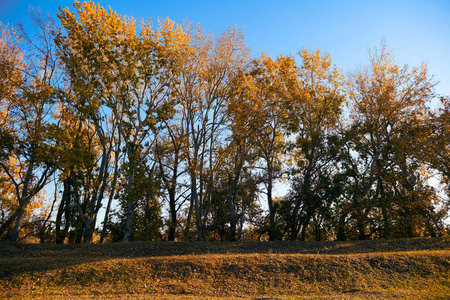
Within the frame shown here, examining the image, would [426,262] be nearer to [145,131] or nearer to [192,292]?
[192,292]

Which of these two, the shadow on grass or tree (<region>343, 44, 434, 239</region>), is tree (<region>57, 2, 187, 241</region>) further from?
tree (<region>343, 44, 434, 239</region>)

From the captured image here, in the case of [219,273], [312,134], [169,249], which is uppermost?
[312,134]

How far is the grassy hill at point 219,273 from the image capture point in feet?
40.9

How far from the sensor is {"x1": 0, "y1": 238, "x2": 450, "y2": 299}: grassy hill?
A: 12461 millimetres

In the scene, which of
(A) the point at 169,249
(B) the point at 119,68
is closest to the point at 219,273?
(A) the point at 169,249

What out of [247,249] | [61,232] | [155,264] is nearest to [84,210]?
[61,232]

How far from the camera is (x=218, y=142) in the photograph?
25.4m

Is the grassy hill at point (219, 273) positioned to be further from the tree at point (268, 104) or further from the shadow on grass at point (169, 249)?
the tree at point (268, 104)

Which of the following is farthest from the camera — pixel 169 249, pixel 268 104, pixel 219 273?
pixel 268 104

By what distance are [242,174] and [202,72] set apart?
336 inches

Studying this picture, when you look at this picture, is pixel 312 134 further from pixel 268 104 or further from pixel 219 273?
pixel 219 273

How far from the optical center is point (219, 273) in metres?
14.3

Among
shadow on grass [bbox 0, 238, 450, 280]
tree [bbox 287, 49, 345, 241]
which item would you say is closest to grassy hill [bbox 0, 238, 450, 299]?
shadow on grass [bbox 0, 238, 450, 280]

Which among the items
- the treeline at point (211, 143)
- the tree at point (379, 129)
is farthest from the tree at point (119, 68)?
the tree at point (379, 129)
